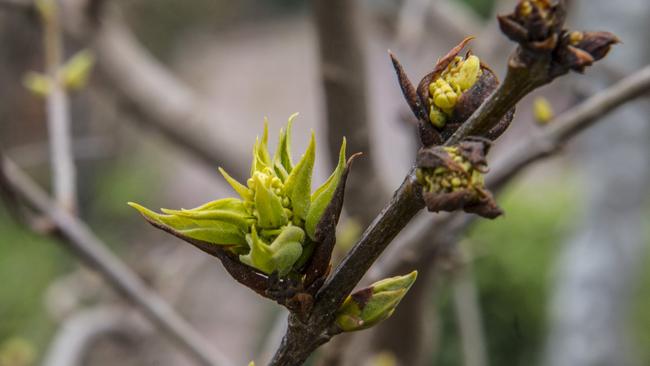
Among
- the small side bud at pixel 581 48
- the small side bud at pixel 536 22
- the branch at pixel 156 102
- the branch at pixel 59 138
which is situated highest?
the small side bud at pixel 536 22

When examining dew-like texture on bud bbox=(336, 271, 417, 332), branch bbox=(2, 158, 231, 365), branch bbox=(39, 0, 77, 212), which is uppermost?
dew-like texture on bud bbox=(336, 271, 417, 332)

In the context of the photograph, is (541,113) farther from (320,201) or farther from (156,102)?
(156,102)

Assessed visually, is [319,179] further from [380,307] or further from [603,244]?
[380,307]

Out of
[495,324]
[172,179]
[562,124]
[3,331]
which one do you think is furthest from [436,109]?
[172,179]

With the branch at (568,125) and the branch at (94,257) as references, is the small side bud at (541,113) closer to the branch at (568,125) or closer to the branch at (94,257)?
the branch at (568,125)

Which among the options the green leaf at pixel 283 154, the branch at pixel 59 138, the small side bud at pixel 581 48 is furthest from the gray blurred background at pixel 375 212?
the small side bud at pixel 581 48

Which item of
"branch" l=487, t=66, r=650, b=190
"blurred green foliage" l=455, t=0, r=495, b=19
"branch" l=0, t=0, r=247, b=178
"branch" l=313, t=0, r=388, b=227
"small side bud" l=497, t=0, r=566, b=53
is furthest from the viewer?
"blurred green foliage" l=455, t=0, r=495, b=19

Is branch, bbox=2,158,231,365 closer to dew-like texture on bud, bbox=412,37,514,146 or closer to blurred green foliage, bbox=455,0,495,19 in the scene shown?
dew-like texture on bud, bbox=412,37,514,146

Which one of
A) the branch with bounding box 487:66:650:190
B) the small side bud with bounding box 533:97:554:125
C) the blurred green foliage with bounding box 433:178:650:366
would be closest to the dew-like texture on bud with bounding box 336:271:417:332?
the branch with bounding box 487:66:650:190
